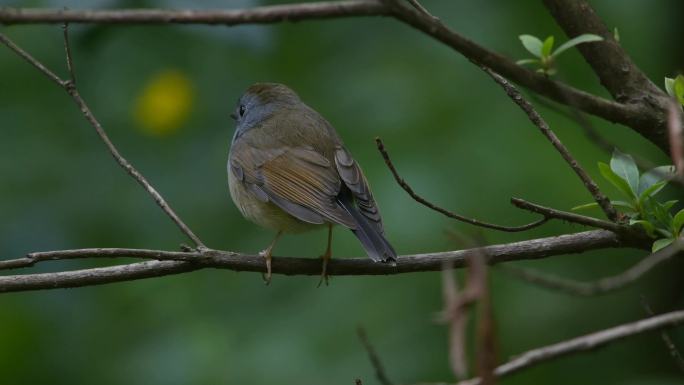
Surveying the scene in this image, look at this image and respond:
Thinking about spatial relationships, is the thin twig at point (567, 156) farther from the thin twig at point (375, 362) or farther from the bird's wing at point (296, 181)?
the bird's wing at point (296, 181)

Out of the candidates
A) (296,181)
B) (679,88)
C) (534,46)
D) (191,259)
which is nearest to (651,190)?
(679,88)

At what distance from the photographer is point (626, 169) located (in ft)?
9.91

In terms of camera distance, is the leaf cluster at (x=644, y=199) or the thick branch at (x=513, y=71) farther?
the leaf cluster at (x=644, y=199)

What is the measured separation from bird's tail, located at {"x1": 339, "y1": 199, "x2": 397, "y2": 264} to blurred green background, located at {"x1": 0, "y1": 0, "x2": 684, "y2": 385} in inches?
25.5

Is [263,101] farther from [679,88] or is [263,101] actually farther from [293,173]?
[679,88]

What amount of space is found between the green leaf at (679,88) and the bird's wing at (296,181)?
5.49 feet

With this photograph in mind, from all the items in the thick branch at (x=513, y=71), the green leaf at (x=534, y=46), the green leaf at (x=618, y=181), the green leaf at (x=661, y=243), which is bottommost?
the green leaf at (x=661, y=243)

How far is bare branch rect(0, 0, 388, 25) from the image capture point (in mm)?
1896

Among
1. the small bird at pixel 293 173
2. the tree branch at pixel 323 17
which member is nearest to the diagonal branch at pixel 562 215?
the tree branch at pixel 323 17

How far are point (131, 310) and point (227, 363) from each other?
791 mm

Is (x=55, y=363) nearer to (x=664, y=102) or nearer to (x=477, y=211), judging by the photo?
(x=477, y=211)

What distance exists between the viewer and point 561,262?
5.46 meters

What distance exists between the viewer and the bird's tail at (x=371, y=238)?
356 cm

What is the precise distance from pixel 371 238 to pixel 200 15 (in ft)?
6.67
